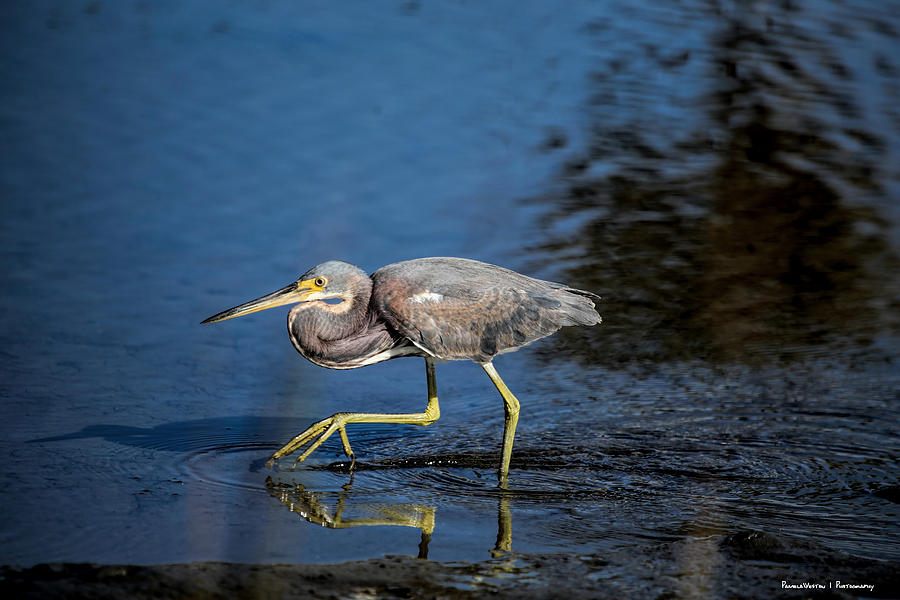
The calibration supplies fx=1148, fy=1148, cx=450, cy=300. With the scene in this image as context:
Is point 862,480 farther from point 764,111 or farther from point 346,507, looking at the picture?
point 764,111

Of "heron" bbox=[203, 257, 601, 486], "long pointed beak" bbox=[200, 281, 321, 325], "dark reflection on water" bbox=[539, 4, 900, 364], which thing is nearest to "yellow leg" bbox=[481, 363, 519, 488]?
"heron" bbox=[203, 257, 601, 486]

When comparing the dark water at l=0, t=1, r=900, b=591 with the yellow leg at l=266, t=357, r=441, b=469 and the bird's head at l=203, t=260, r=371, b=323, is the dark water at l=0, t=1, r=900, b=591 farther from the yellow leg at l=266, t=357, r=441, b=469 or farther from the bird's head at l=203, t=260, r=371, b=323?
the bird's head at l=203, t=260, r=371, b=323

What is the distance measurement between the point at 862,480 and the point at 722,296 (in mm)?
3080

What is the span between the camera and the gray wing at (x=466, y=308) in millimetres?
6750

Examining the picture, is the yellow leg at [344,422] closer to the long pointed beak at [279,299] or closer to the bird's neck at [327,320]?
the bird's neck at [327,320]

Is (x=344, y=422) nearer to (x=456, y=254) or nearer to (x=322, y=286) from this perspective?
(x=322, y=286)

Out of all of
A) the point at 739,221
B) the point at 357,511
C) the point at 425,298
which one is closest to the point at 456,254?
the point at 739,221

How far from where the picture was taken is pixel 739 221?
36.1 ft

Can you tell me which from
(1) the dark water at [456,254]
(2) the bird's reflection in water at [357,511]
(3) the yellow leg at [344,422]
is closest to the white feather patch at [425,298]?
(3) the yellow leg at [344,422]

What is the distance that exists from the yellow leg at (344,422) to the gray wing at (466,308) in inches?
12.5

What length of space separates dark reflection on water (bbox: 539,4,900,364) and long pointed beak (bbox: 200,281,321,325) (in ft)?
8.26

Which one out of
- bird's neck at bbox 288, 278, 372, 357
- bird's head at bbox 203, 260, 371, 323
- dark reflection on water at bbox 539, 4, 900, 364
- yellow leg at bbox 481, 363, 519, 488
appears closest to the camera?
yellow leg at bbox 481, 363, 519, 488

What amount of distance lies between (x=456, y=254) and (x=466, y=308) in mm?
2994

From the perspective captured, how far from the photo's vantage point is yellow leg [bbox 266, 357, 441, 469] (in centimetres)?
639
